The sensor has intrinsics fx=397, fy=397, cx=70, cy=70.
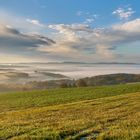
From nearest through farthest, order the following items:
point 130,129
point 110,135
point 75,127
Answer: point 110,135, point 130,129, point 75,127

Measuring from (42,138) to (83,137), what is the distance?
8.04ft

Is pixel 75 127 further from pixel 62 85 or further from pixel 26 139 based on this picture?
pixel 62 85

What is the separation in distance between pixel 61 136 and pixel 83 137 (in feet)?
5.09

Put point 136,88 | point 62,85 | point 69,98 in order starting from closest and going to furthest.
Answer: point 69,98, point 136,88, point 62,85

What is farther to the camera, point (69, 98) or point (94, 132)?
point (69, 98)

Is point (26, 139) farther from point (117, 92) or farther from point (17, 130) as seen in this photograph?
point (117, 92)

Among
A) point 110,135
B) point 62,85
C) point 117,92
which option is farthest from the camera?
point 62,85

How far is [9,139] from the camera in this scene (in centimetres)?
2466

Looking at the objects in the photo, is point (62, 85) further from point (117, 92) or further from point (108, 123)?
point (108, 123)

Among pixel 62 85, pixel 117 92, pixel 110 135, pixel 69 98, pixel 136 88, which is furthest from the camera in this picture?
pixel 62 85

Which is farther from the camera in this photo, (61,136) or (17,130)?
(17,130)

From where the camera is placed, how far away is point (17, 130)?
2817 cm

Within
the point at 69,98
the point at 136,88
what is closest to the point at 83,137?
the point at 69,98

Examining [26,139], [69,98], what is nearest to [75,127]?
[26,139]
